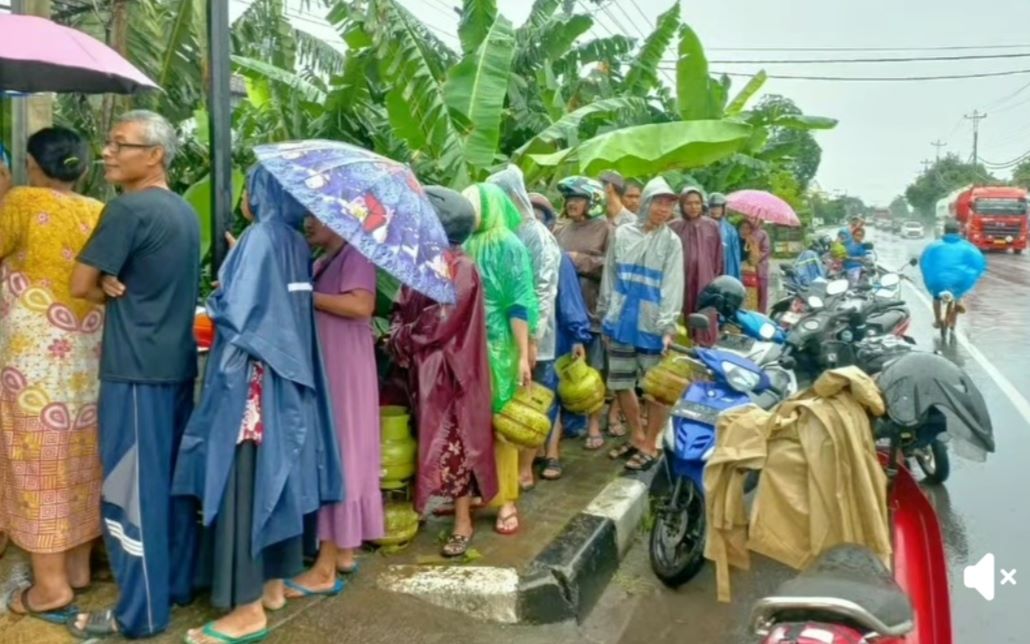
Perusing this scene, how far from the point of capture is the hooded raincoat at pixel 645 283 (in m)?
5.14

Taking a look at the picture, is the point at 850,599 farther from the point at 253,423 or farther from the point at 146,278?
the point at 146,278

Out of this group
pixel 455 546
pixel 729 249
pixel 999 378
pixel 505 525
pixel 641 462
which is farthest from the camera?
pixel 999 378

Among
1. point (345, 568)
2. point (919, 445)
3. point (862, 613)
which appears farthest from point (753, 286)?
point (862, 613)

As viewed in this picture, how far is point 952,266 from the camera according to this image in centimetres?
1122

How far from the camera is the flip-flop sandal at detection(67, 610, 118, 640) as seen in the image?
117 inches

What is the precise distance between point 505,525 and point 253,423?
1594 mm

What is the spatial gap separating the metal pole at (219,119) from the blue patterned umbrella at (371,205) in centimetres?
38

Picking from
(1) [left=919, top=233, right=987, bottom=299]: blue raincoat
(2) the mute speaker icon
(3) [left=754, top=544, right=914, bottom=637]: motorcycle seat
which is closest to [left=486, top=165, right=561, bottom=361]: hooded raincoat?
(2) the mute speaker icon

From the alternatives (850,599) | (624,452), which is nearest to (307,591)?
(850,599)

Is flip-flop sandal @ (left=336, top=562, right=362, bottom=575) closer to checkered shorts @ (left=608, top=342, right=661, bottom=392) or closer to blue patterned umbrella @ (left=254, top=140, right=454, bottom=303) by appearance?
blue patterned umbrella @ (left=254, top=140, right=454, bottom=303)

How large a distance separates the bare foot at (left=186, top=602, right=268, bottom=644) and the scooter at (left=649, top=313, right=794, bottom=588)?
1.87 metres

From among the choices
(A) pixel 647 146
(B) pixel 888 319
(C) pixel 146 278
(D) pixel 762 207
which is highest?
(A) pixel 647 146

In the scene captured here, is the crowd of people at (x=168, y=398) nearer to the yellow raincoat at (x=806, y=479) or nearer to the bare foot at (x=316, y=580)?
the bare foot at (x=316, y=580)

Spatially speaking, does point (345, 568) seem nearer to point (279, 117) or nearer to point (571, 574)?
point (571, 574)
